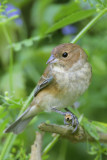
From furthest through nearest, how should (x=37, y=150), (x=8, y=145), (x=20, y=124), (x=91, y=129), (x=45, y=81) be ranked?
(x=20, y=124)
(x=45, y=81)
(x=8, y=145)
(x=91, y=129)
(x=37, y=150)

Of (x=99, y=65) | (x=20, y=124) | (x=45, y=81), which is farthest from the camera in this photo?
(x=99, y=65)

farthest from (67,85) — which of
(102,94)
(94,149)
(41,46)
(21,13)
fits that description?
(21,13)

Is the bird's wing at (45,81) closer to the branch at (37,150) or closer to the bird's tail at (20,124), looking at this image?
the bird's tail at (20,124)

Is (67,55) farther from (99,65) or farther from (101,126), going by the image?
(99,65)

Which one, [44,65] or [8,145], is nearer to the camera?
[8,145]

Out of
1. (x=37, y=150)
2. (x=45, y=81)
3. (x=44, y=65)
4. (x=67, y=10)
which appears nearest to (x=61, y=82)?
(x=45, y=81)

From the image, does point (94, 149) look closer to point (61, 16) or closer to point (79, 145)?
point (79, 145)

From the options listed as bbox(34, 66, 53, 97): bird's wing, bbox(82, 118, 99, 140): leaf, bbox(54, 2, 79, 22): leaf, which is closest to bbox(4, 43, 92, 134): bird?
bbox(34, 66, 53, 97): bird's wing

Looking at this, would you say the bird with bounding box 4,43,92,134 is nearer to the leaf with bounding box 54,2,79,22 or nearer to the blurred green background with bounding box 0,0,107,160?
the blurred green background with bounding box 0,0,107,160
